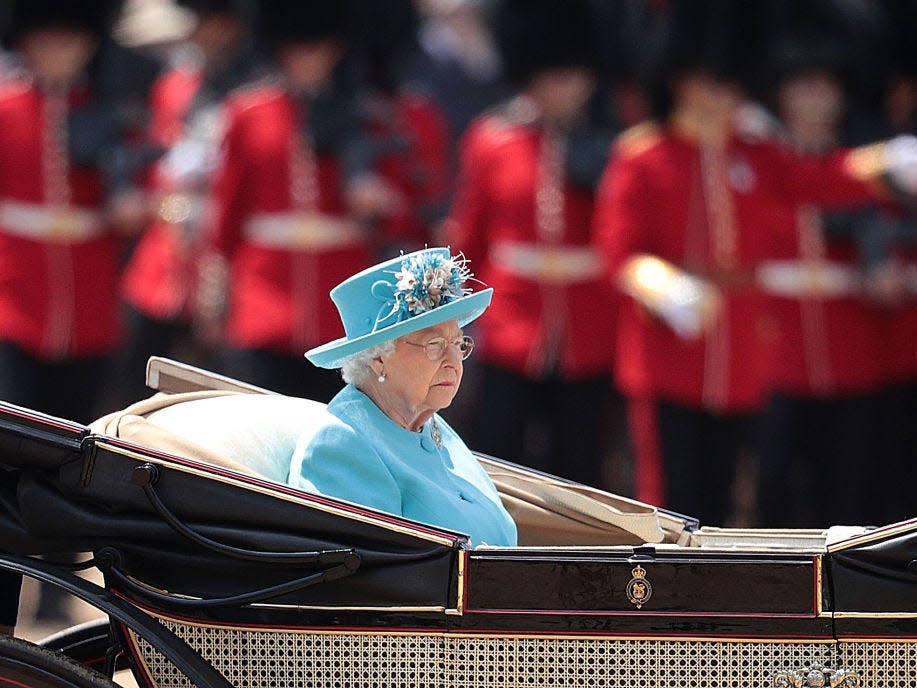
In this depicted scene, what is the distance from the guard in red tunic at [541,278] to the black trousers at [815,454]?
1.83 feet

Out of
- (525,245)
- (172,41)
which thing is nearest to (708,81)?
(525,245)

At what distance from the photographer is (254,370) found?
713 centimetres

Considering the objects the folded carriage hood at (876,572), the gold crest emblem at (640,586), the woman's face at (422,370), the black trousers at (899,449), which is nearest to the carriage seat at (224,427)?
the woman's face at (422,370)

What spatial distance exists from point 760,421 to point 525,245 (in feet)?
3.22

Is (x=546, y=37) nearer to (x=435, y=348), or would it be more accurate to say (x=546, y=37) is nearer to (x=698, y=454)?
(x=698, y=454)

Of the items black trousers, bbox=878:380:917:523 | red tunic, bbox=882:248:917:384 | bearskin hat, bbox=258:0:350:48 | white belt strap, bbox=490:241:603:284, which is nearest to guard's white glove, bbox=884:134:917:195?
red tunic, bbox=882:248:917:384

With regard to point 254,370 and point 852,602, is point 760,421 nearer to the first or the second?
point 254,370

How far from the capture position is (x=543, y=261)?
7188 mm

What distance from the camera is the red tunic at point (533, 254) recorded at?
716 centimetres

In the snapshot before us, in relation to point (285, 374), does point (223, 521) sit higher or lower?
lower

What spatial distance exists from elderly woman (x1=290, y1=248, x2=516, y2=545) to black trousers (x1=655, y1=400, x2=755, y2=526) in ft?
8.86

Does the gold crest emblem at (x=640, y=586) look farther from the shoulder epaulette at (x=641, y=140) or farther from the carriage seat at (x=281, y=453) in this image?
the shoulder epaulette at (x=641, y=140)

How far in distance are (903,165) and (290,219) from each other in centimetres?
193

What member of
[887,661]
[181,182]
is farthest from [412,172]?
[887,661]
